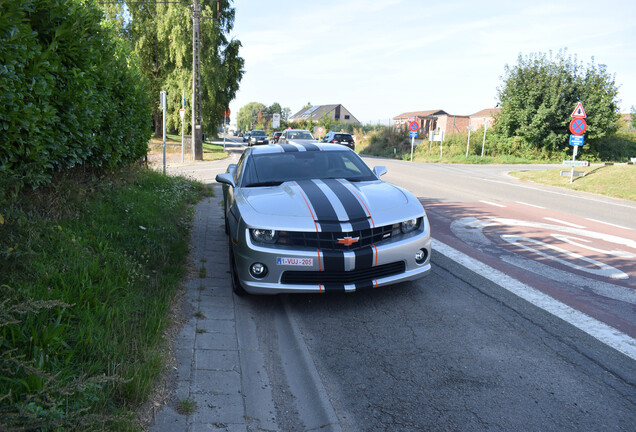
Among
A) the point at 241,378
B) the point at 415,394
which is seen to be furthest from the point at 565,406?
the point at 241,378

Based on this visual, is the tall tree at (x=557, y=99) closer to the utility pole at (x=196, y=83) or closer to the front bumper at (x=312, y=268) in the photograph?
the utility pole at (x=196, y=83)

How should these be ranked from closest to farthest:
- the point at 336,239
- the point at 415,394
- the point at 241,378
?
the point at 415,394
the point at 241,378
the point at 336,239

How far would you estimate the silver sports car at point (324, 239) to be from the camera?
A: 442cm

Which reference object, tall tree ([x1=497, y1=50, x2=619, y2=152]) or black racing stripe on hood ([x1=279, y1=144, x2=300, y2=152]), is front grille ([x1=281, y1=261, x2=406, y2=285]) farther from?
tall tree ([x1=497, y1=50, x2=619, y2=152])

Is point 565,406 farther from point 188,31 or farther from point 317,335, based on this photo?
point 188,31

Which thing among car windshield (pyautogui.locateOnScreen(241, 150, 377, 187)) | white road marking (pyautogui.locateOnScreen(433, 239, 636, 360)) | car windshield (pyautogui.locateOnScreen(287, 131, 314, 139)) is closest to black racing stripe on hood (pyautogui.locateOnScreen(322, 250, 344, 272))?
car windshield (pyautogui.locateOnScreen(241, 150, 377, 187))

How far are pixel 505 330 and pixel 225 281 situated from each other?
292 cm

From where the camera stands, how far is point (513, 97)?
3709 centimetres

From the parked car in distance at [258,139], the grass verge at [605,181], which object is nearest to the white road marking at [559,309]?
the grass verge at [605,181]

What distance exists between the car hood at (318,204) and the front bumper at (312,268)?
222 millimetres

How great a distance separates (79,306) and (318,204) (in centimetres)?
226

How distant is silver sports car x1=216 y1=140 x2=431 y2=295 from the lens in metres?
4.42

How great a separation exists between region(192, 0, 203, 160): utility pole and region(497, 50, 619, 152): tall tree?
24108 mm

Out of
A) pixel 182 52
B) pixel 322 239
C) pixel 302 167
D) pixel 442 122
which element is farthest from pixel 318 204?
pixel 442 122
